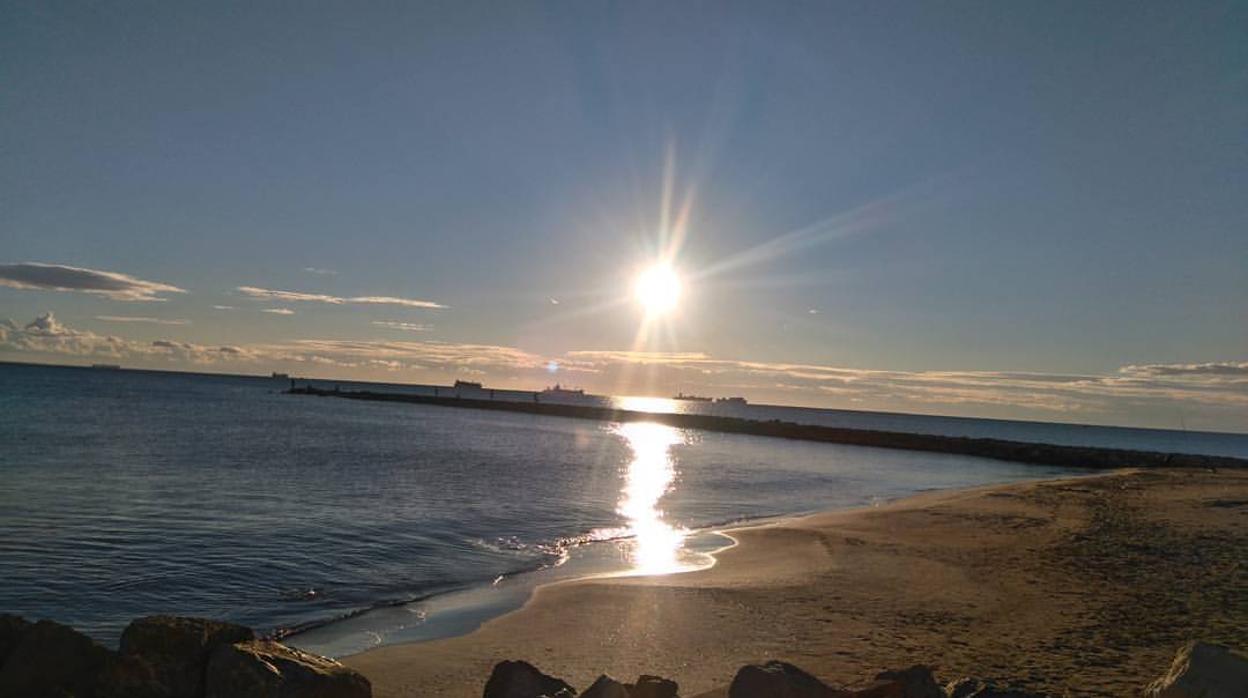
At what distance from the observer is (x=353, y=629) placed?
11375mm

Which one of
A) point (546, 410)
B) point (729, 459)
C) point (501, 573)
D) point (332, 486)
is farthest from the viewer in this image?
point (546, 410)

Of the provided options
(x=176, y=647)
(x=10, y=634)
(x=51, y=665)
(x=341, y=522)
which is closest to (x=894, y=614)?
(x=176, y=647)

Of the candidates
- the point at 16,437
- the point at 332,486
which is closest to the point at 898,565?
the point at 332,486

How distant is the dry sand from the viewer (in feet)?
29.9

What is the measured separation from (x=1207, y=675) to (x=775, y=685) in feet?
9.97

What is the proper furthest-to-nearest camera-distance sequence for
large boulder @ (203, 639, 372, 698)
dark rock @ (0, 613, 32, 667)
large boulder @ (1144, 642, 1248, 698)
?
1. dark rock @ (0, 613, 32, 667)
2. large boulder @ (203, 639, 372, 698)
3. large boulder @ (1144, 642, 1248, 698)

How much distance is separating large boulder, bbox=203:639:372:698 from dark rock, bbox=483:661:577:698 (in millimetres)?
1155

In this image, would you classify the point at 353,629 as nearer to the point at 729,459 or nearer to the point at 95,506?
the point at 95,506

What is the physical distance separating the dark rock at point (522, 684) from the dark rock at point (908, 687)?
2.47 metres

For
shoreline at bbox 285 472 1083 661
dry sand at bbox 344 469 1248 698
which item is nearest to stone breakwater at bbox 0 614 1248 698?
dry sand at bbox 344 469 1248 698

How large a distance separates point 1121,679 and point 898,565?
7.63 meters

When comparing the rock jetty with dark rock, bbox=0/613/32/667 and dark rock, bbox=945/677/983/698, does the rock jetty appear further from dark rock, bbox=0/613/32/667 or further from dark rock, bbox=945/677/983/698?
dark rock, bbox=945/677/983/698

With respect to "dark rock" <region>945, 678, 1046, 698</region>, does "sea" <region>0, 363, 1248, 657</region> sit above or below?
below

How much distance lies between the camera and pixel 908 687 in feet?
21.9
